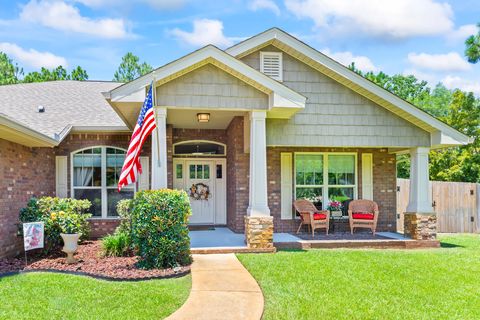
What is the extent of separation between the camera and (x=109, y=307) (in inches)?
195

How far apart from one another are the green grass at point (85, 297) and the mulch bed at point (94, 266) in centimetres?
25

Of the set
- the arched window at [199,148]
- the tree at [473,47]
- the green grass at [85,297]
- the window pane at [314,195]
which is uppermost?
the tree at [473,47]

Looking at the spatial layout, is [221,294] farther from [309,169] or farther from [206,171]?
[206,171]

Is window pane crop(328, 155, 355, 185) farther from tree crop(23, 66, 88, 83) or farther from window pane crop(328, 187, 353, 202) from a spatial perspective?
tree crop(23, 66, 88, 83)

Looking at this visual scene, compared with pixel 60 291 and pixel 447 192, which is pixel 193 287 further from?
pixel 447 192

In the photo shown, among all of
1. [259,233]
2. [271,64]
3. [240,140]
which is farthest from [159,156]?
[271,64]

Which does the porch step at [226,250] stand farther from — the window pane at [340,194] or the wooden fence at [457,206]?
the wooden fence at [457,206]

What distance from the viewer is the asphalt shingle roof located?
10.6m

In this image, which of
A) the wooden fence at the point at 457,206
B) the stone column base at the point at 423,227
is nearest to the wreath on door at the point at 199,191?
the stone column base at the point at 423,227

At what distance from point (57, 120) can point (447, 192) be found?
12.3 metres

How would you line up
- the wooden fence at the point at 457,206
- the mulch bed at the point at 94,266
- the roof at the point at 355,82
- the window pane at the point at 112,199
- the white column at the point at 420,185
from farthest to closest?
1. the wooden fence at the point at 457,206
2. the window pane at the point at 112,199
3. the white column at the point at 420,185
4. the roof at the point at 355,82
5. the mulch bed at the point at 94,266

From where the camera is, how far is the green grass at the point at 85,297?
4738 mm

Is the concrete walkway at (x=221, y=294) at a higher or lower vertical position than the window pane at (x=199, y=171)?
→ lower

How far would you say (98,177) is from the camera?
36.3ft
